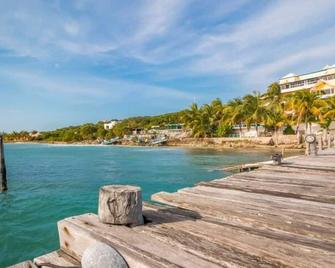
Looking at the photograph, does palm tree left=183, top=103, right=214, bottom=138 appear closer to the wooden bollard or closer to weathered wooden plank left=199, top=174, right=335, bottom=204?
weathered wooden plank left=199, top=174, right=335, bottom=204

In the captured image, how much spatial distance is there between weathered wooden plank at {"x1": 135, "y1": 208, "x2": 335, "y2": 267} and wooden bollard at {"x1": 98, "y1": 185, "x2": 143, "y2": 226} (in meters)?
0.18

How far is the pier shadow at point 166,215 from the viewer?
131 inches

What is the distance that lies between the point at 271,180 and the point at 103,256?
4834 millimetres

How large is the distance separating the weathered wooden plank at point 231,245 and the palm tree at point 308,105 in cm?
4399

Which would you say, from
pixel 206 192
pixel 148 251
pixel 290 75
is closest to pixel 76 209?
pixel 206 192

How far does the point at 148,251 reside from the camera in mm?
2521

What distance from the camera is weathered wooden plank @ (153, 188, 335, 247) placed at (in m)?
3.05

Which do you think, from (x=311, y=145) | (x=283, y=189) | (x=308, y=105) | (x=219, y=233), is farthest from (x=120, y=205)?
(x=308, y=105)

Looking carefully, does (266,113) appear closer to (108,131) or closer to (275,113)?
(275,113)

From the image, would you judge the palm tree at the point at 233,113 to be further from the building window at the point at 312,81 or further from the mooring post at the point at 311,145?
the mooring post at the point at 311,145

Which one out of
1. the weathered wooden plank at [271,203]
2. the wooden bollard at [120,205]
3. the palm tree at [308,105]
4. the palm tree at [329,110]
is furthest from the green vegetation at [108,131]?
the wooden bollard at [120,205]

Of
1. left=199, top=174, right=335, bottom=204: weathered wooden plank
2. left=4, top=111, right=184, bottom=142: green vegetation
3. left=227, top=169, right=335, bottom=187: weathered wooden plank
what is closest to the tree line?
left=4, top=111, right=184, bottom=142: green vegetation

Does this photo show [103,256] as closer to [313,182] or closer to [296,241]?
[296,241]

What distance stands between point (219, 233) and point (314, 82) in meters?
66.4
